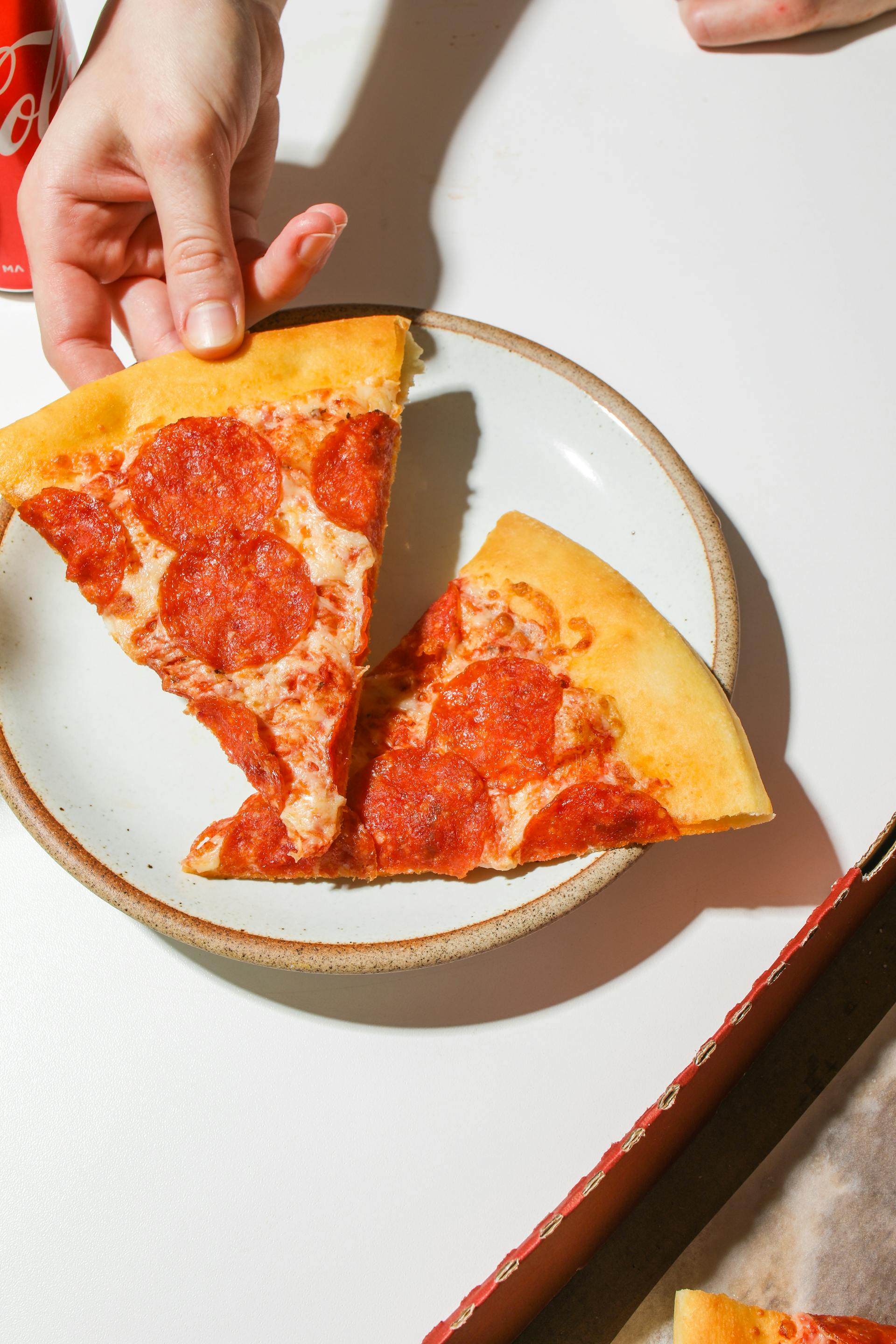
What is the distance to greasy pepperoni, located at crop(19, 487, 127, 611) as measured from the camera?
1.95 metres

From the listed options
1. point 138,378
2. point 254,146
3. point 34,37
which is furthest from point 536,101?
point 138,378

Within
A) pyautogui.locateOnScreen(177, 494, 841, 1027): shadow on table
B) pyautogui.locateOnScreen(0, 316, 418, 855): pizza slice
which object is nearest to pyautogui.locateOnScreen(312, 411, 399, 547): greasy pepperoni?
pyautogui.locateOnScreen(0, 316, 418, 855): pizza slice

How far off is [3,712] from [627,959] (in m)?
1.31

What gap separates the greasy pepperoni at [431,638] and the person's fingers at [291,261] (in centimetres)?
76

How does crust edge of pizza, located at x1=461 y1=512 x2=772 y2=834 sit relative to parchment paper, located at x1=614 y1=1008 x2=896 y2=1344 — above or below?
above

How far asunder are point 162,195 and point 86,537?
0.72 metres

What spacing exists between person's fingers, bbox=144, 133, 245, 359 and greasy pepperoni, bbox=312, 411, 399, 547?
0.29 meters

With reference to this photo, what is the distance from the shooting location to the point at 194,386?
2.02 meters

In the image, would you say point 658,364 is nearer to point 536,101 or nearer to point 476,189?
point 476,189

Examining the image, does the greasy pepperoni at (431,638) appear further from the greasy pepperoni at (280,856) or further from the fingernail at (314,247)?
the fingernail at (314,247)

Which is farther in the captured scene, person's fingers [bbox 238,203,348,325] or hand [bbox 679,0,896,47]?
hand [bbox 679,0,896,47]

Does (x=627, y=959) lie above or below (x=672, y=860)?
below

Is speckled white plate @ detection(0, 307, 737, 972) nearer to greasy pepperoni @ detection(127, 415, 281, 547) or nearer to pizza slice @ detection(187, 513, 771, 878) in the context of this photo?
pizza slice @ detection(187, 513, 771, 878)

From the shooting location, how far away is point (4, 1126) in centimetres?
187
